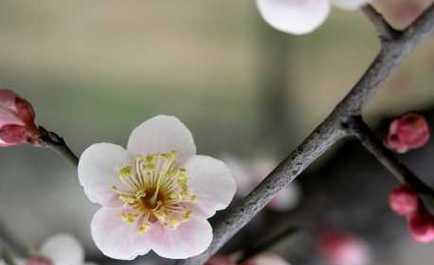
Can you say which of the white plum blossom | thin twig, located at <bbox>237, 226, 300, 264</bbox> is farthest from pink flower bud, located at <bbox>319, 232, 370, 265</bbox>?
thin twig, located at <bbox>237, 226, 300, 264</bbox>

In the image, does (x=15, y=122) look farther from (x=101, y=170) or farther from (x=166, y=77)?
(x=166, y=77)

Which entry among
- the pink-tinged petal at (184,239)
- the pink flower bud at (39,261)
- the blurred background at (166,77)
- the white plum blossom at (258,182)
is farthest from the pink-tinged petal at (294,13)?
the blurred background at (166,77)

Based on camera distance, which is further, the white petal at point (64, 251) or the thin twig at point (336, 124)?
the white petal at point (64, 251)

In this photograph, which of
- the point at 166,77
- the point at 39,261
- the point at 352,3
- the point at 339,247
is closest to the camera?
the point at 352,3

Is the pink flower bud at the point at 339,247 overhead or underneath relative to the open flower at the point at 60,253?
underneath

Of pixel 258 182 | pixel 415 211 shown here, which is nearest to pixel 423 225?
pixel 415 211

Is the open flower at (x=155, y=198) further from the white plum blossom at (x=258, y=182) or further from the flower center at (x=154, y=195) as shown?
the white plum blossom at (x=258, y=182)

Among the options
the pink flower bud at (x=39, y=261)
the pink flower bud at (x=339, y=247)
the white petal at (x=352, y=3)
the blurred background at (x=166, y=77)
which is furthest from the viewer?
the blurred background at (x=166, y=77)
